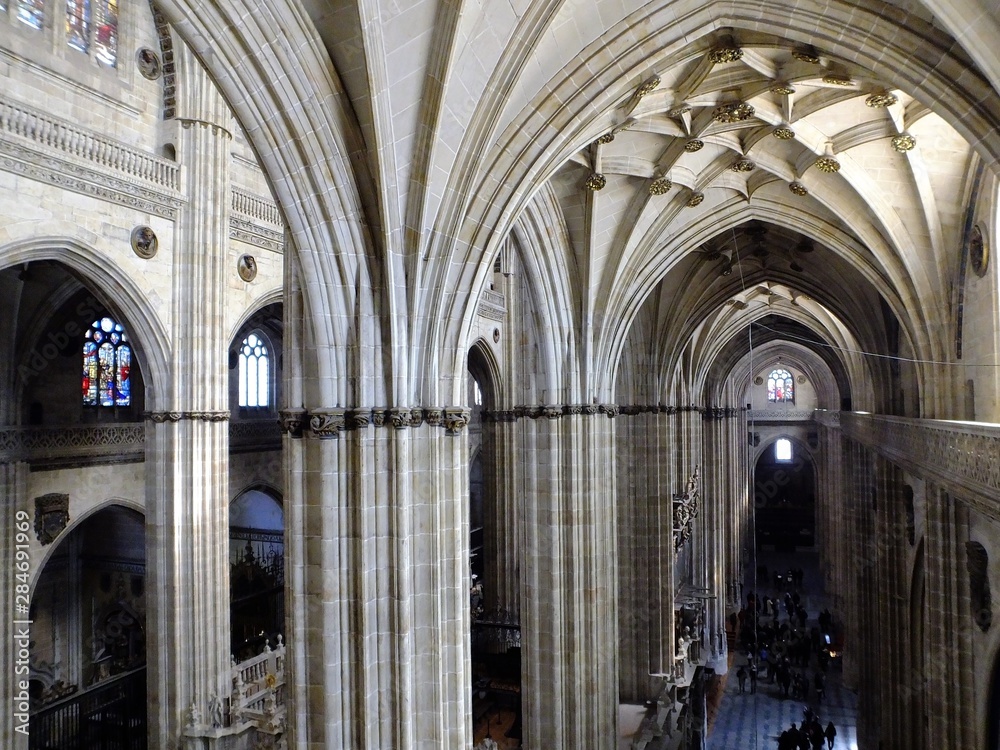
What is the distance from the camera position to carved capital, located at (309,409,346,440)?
681 cm

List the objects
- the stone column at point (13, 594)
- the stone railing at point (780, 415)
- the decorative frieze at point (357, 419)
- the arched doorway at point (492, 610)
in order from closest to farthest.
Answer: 1. the decorative frieze at point (357, 419)
2. the stone column at point (13, 594)
3. the arched doorway at point (492, 610)
4. the stone railing at point (780, 415)

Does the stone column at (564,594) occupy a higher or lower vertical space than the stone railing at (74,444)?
lower

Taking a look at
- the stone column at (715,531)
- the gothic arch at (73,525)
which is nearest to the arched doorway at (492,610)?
the stone column at (715,531)

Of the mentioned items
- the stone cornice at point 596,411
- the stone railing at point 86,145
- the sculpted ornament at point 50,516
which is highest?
the stone railing at point 86,145

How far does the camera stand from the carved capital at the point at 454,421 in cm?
768

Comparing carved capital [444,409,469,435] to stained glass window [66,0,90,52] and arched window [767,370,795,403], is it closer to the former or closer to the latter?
stained glass window [66,0,90,52]

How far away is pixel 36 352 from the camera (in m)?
15.5

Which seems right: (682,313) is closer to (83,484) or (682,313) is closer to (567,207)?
(567,207)

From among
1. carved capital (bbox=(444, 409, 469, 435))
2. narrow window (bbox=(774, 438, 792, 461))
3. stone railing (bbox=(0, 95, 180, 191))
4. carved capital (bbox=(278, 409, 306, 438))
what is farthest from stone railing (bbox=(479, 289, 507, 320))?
narrow window (bbox=(774, 438, 792, 461))

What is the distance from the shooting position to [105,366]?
1709 cm

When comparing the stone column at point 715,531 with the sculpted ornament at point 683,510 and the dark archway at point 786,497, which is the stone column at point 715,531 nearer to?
the sculpted ornament at point 683,510

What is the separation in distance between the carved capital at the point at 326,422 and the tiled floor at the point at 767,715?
15204 mm

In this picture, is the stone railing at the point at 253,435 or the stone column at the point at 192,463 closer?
the stone column at the point at 192,463

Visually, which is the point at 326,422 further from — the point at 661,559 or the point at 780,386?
the point at 780,386
